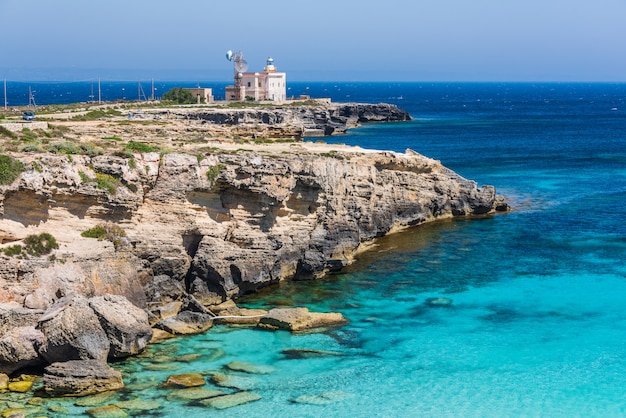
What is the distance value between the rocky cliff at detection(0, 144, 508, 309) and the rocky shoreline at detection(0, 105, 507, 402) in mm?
46

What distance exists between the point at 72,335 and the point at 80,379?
5.53ft

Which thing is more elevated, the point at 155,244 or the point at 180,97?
the point at 180,97

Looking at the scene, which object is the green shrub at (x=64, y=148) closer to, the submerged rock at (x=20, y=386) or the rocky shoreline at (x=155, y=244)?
the rocky shoreline at (x=155, y=244)

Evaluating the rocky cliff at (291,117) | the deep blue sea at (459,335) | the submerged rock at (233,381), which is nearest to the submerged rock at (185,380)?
the submerged rock at (233,381)

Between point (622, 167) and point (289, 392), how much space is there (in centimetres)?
5416

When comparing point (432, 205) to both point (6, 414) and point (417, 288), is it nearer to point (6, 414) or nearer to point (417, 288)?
point (417, 288)

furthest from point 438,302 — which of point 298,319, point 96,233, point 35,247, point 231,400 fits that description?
point 35,247

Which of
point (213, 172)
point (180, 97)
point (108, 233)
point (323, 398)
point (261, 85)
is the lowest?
point (323, 398)

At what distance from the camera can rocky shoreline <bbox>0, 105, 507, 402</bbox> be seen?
2300 centimetres

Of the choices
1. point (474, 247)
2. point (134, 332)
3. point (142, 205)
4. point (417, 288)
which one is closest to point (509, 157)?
point (474, 247)

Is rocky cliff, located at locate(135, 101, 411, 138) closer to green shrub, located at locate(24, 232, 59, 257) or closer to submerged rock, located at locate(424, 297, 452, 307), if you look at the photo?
submerged rock, located at locate(424, 297, 452, 307)

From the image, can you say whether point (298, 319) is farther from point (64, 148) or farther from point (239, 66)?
point (239, 66)

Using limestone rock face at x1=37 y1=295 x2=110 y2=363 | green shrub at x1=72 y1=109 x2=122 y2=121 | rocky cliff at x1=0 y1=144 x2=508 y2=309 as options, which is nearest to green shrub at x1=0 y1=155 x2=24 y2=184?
rocky cliff at x1=0 y1=144 x2=508 y2=309

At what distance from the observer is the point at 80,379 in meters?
21.4
